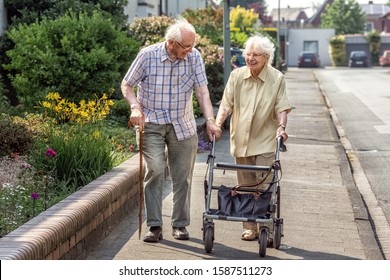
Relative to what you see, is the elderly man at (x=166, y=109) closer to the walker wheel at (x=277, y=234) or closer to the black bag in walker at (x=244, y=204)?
the black bag in walker at (x=244, y=204)

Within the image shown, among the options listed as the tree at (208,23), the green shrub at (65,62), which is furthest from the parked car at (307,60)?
the green shrub at (65,62)

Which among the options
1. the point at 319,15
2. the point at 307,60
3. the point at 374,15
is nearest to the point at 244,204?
the point at 307,60

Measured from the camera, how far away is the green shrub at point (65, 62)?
14531mm

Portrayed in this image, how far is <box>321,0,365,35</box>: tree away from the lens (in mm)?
113688

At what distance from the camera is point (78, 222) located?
7.39 m

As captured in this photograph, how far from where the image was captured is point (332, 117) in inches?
957

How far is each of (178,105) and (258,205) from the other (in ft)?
3.31

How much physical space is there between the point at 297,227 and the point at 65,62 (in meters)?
6.60

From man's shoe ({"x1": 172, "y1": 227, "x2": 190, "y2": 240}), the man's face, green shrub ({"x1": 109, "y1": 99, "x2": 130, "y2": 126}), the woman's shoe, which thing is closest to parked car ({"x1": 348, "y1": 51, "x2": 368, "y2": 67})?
green shrub ({"x1": 109, "y1": 99, "x2": 130, "y2": 126})

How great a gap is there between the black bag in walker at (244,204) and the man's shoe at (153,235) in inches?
25.4

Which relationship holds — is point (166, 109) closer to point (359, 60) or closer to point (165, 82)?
point (165, 82)

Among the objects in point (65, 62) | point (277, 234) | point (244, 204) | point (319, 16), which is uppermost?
point (65, 62)
